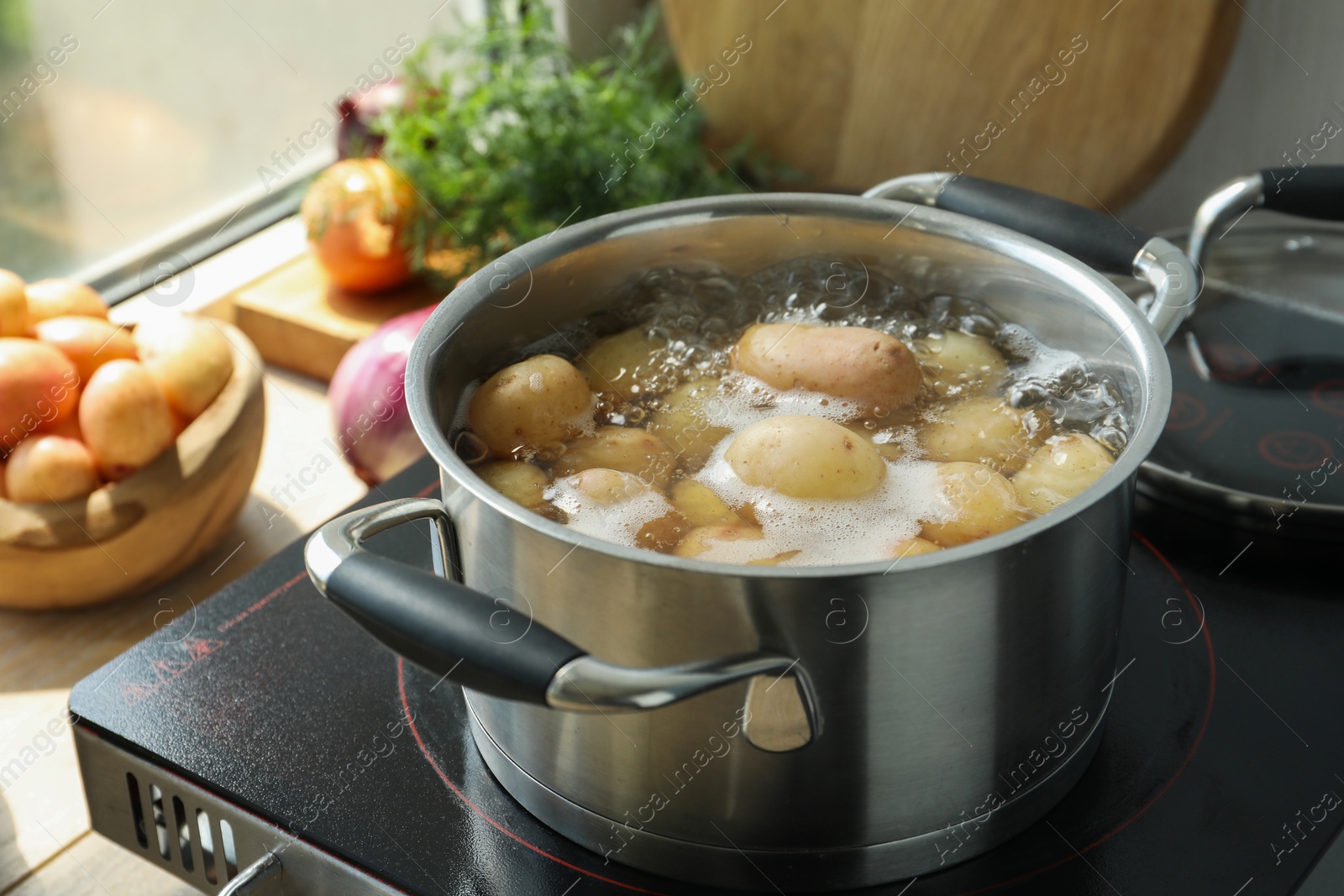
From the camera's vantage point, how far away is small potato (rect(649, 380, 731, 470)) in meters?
0.57

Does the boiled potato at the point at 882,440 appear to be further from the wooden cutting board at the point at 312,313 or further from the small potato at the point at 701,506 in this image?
the wooden cutting board at the point at 312,313

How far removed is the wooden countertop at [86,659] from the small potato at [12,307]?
195 mm

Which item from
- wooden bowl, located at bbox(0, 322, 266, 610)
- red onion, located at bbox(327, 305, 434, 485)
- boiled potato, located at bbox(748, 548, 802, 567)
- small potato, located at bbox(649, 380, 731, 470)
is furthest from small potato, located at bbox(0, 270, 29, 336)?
boiled potato, located at bbox(748, 548, 802, 567)

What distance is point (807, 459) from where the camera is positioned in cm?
51

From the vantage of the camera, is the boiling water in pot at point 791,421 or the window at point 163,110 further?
the window at point 163,110

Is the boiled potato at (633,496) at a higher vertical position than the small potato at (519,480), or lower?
higher

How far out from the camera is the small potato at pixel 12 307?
2.52 ft

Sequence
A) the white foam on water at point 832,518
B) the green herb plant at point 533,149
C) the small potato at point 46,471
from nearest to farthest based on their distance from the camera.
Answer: the white foam on water at point 832,518
the small potato at point 46,471
the green herb plant at point 533,149

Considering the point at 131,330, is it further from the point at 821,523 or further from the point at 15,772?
the point at 821,523

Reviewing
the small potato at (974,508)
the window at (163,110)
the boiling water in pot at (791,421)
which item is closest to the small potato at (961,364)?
the boiling water in pot at (791,421)

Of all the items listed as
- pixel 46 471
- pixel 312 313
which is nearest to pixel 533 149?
pixel 312 313

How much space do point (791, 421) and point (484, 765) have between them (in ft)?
0.70

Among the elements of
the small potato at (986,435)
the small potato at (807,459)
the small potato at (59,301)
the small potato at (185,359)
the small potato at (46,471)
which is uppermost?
the small potato at (807,459)

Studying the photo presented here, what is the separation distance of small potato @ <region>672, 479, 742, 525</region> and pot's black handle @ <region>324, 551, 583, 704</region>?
11 cm
